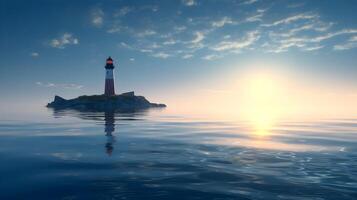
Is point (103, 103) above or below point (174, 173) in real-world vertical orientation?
above

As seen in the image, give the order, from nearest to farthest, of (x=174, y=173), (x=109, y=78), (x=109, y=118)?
(x=174, y=173), (x=109, y=118), (x=109, y=78)

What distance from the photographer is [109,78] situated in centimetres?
11900

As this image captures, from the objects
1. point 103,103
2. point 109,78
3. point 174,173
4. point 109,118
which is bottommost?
point 174,173

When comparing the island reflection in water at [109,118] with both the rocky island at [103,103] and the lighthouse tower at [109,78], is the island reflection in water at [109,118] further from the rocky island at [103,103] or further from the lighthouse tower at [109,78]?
the lighthouse tower at [109,78]

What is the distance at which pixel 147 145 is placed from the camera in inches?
652

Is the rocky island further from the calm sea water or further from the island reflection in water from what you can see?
the calm sea water

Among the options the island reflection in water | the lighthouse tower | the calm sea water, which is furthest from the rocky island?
the calm sea water

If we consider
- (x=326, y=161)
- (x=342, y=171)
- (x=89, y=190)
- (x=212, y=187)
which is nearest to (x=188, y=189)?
(x=212, y=187)

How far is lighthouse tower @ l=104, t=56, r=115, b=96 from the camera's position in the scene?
116 m

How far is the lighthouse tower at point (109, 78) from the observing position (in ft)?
380

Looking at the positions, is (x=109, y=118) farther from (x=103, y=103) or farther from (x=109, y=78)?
(x=103, y=103)

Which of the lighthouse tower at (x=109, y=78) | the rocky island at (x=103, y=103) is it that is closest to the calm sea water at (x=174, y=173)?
the rocky island at (x=103, y=103)

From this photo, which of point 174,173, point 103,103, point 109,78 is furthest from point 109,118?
point 103,103

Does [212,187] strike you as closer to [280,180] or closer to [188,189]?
[188,189]
